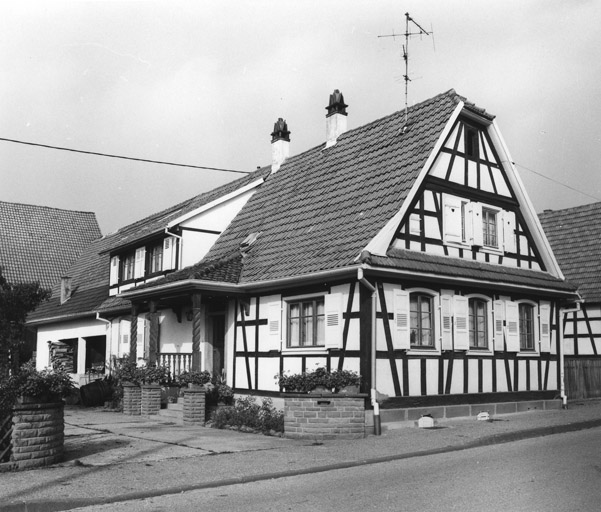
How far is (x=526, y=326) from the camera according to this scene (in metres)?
19.2

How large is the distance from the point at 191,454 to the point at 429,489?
4477 millimetres

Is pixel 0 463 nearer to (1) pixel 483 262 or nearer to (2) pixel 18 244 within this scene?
(1) pixel 483 262

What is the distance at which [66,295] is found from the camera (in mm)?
31500

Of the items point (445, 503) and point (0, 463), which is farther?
point (0, 463)

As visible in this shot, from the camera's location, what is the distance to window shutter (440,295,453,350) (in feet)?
53.9

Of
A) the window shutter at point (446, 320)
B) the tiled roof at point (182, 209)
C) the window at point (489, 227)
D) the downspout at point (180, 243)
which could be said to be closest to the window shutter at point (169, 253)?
the downspout at point (180, 243)

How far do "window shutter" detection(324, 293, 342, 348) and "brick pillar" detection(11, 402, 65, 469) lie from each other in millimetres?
6585

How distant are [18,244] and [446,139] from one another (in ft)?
101

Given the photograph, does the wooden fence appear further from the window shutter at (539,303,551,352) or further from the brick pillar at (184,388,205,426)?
the brick pillar at (184,388,205,426)

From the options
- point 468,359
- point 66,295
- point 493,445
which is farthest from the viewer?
point 66,295

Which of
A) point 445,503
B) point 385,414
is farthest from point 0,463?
point 385,414

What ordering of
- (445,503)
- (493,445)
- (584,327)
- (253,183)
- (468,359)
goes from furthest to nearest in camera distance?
(584,327), (253,183), (468,359), (493,445), (445,503)

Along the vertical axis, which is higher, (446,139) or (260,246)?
(446,139)

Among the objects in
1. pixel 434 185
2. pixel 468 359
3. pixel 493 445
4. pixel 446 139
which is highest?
pixel 446 139
